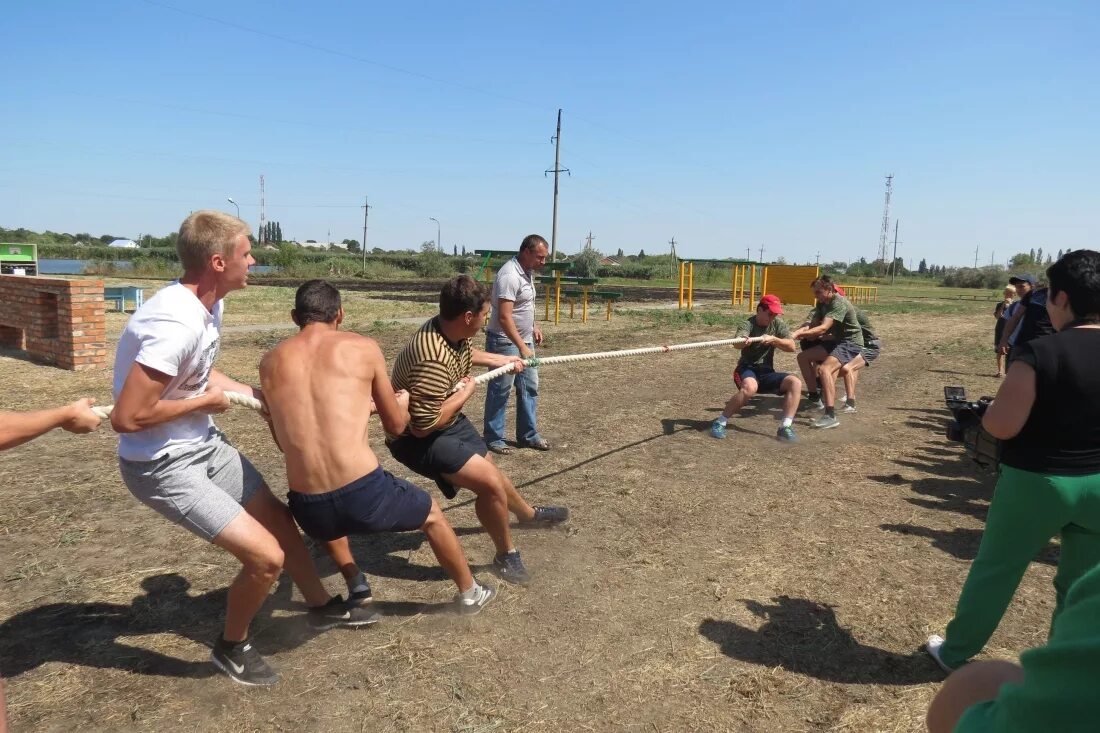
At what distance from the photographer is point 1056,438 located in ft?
9.27

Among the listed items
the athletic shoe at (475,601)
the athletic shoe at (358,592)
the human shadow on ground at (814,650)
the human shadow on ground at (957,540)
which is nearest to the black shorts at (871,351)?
the human shadow on ground at (957,540)

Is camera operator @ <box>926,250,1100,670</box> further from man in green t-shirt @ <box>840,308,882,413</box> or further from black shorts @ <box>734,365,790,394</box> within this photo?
man in green t-shirt @ <box>840,308,882,413</box>

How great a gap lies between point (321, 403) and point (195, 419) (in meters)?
0.50

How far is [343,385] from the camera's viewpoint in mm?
3107

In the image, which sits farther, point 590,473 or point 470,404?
point 470,404

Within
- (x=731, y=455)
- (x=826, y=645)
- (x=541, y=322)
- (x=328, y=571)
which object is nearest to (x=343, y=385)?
(x=328, y=571)

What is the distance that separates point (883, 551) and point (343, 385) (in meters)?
3.60

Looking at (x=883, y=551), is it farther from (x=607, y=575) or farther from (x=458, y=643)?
(x=458, y=643)

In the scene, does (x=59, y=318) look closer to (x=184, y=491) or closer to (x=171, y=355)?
(x=184, y=491)

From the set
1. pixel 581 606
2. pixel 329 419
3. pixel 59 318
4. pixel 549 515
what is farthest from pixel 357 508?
pixel 59 318

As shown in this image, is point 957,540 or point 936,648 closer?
point 936,648

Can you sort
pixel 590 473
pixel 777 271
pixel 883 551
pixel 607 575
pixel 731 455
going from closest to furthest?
pixel 607 575
pixel 883 551
pixel 590 473
pixel 731 455
pixel 777 271

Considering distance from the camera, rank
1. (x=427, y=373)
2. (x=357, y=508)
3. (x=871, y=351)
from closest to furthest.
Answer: (x=357, y=508) < (x=427, y=373) < (x=871, y=351)

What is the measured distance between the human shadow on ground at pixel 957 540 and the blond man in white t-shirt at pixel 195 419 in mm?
4101
